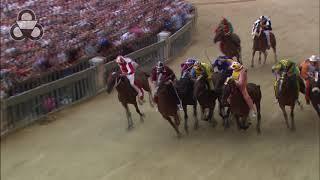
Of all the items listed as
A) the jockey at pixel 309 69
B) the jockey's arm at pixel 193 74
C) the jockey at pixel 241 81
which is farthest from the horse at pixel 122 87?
the jockey at pixel 309 69

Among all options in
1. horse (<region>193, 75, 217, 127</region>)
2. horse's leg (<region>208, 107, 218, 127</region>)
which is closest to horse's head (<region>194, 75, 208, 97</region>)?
horse (<region>193, 75, 217, 127</region>)

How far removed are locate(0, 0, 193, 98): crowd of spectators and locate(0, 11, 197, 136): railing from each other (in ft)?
1.58

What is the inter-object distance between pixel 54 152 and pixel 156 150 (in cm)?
194

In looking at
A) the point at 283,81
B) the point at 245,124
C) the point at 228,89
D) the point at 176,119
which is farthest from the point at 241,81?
the point at 176,119

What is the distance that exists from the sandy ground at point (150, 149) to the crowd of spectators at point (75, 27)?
135 centimetres

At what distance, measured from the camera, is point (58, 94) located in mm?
12000

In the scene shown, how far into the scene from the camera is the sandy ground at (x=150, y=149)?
888 cm

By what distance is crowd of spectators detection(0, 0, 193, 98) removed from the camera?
478 inches

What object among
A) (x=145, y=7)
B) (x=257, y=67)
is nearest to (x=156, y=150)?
(x=257, y=67)

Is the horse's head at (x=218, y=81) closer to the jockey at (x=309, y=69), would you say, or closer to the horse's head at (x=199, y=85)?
the horse's head at (x=199, y=85)

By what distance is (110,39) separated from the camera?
14703 mm

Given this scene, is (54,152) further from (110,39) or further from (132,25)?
(132,25)

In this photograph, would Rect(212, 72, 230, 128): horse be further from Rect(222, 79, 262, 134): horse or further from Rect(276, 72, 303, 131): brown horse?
Rect(276, 72, 303, 131): brown horse

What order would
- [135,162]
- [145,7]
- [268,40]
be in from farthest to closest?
[145,7] < [268,40] < [135,162]
